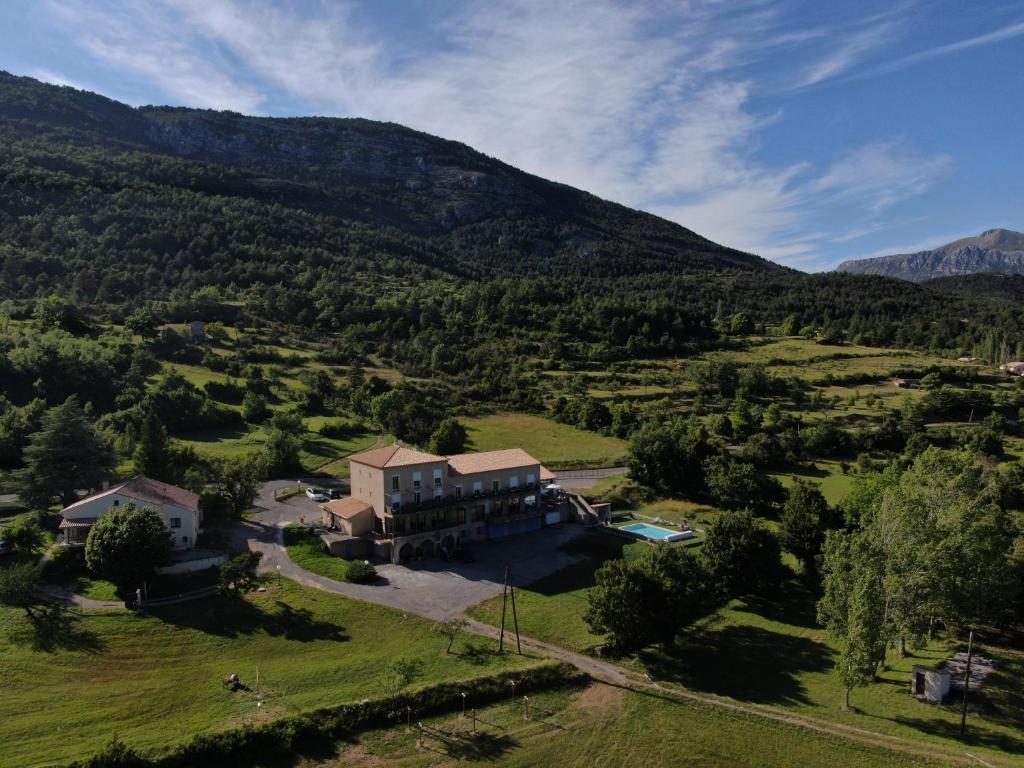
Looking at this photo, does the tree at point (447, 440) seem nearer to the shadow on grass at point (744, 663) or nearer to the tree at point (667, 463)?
the tree at point (667, 463)

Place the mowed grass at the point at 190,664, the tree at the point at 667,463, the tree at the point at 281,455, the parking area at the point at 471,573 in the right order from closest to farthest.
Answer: the mowed grass at the point at 190,664 → the parking area at the point at 471,573 → the tree at the point at 281,455 → the tree at the point at 667,463

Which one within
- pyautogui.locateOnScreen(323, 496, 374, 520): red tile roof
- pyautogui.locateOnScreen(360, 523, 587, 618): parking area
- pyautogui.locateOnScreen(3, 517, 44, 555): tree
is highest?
pyautogui.locateOnScreen(323, 496, 374, 520): red tile roof

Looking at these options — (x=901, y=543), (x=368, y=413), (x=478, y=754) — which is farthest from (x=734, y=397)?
(x=478, y=754)

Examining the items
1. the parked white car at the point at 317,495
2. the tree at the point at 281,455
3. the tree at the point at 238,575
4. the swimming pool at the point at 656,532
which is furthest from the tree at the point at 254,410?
the swimming pool at the point at 656,532

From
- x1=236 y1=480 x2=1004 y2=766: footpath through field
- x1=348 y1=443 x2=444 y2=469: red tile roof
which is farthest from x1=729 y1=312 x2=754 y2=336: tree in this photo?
x1=236 y1=480 x2=1004 y2=766: footpath through field

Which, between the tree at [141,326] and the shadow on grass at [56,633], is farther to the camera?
the tree at [141,326]

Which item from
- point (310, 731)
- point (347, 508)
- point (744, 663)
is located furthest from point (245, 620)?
point (744, 663)

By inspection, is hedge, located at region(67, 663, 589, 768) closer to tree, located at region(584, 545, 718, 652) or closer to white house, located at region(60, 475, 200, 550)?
tree, located at region(584, 545, 718, 652)

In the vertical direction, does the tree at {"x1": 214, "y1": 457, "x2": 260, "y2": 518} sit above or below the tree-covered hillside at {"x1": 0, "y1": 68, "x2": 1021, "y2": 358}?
below
